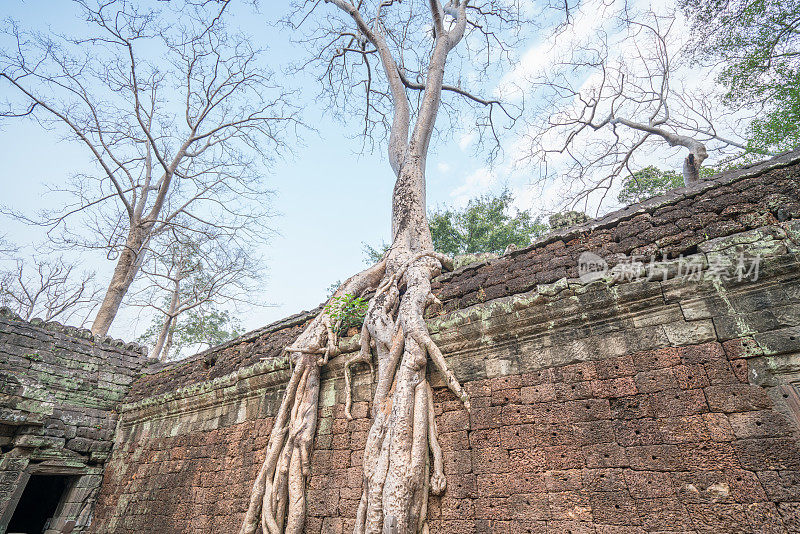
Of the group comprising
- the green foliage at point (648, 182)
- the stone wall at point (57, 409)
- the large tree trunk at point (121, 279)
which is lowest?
the stone wall at point (57, 409)

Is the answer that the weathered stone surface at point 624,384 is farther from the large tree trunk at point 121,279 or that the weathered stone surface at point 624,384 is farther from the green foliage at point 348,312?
the large tree trunk at point 121,279

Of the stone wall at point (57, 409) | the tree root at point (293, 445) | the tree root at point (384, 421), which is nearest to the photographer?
the tree root at point (384, 421)

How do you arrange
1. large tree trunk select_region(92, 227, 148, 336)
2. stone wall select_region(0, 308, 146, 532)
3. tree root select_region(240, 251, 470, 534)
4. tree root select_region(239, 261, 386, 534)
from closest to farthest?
tree root select_region(240, 251, 470, 534) → tree root select_region(239, 261, 386, 534) → stone wall select_region(0, 308, 146, 532) → large tree trunk select_region(92, 227, 148, 336)

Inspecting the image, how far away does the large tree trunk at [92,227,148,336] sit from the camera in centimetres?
911

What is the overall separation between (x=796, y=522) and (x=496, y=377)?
1683 mm

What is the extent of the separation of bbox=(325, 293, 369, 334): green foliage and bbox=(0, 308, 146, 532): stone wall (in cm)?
466

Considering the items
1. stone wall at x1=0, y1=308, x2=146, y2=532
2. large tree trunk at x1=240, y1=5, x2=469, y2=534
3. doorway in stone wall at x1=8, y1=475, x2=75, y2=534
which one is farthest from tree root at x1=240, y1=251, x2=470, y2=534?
doorway in stone wall at x1=8, y1=475, x2=75, y2=534

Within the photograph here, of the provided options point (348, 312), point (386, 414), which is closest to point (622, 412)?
point (386, 414)

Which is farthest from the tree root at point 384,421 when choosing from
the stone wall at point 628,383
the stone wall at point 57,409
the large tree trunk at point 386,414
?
the stone wall at point 57,409

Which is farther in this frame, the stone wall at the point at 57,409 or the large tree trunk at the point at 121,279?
the large tree trunk at the point at 121,279

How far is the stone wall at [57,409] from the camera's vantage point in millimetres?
5457

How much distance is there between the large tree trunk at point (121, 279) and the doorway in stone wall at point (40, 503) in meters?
3.08

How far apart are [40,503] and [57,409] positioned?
1943 mm

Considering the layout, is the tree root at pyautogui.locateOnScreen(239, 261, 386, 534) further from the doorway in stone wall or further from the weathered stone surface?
the doorway in stone wall
